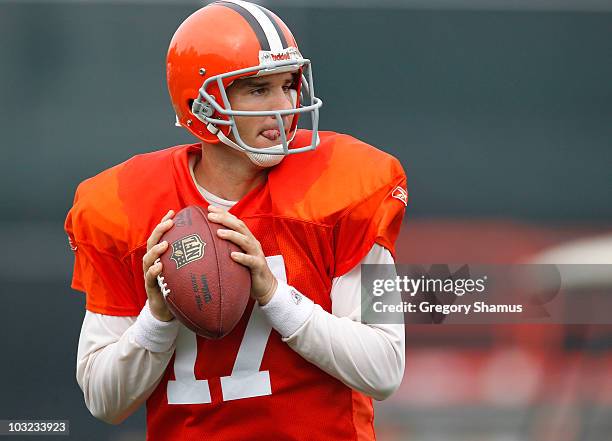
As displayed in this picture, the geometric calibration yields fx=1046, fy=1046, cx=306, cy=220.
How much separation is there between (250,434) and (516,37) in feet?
4.71

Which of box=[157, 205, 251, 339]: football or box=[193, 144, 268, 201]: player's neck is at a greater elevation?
box=[193, 144, 268, 201]: player's neck

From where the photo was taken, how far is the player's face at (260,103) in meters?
1.93

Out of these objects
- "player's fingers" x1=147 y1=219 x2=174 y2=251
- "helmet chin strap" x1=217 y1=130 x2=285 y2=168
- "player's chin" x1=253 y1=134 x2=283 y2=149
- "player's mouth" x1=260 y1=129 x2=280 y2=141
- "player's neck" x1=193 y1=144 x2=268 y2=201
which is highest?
"player's mouth" x1=260 y1=129 x2=280 y2=141

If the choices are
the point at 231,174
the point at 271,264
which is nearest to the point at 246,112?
the point at 231,174

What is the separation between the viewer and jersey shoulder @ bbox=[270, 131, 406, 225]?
6.33ft

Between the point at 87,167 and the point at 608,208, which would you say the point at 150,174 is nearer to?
the point at 87,167

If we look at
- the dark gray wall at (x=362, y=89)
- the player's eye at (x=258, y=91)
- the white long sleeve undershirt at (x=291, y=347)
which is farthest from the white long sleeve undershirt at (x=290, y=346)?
the dark gray wall at (x=362, y=89)

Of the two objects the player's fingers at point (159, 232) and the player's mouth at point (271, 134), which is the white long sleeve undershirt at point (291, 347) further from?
the player's mouth at point (271, 134)

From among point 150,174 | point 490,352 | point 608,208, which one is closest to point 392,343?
point 150,174

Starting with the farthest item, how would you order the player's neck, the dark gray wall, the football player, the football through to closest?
the dark gray wall < the player's neck < the football player < the football

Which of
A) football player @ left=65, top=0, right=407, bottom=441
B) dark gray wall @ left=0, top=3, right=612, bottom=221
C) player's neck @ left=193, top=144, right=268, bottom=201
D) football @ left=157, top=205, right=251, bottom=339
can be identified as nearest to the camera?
football @ left=157, top=205, right=251, bottom=339

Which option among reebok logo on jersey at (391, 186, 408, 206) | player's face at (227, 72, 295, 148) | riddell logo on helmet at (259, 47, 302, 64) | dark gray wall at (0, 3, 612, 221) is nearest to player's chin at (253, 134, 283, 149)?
player's face at (227, 72, 295, 148)

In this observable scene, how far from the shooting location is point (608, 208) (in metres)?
2.87

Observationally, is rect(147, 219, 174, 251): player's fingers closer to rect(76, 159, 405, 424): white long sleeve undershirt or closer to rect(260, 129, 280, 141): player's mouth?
rect(76, 159, 405, 424): white long sleeve undershirt
